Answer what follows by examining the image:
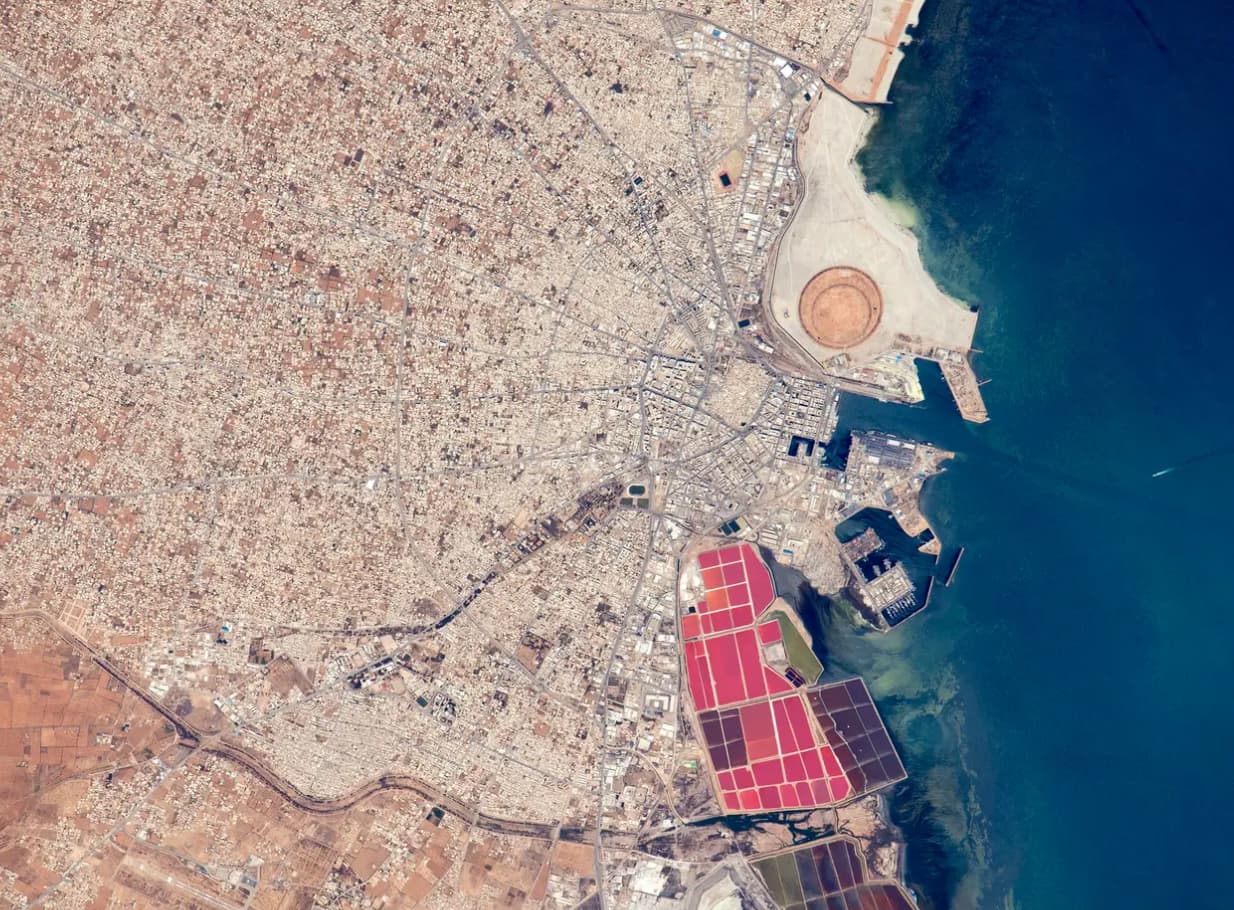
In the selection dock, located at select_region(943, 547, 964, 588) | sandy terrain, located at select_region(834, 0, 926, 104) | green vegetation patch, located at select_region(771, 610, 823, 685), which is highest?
sandy terrain, located at select_region(834, 0, 926, 104)

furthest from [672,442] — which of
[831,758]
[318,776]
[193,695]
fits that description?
[193,695]

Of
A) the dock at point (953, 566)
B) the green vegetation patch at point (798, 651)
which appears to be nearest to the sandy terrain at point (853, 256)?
the dock at point (953, 566)

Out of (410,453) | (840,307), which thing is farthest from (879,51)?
(410,453)

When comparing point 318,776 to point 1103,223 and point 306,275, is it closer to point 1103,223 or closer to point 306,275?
point 306,275

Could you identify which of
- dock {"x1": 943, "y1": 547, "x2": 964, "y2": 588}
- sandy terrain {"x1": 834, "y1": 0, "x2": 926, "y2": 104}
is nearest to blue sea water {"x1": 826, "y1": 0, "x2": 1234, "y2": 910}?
dock {"x1": 943, "y1": 547, "x2": 964, "y2": 588}

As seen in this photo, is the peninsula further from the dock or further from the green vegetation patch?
the dock
